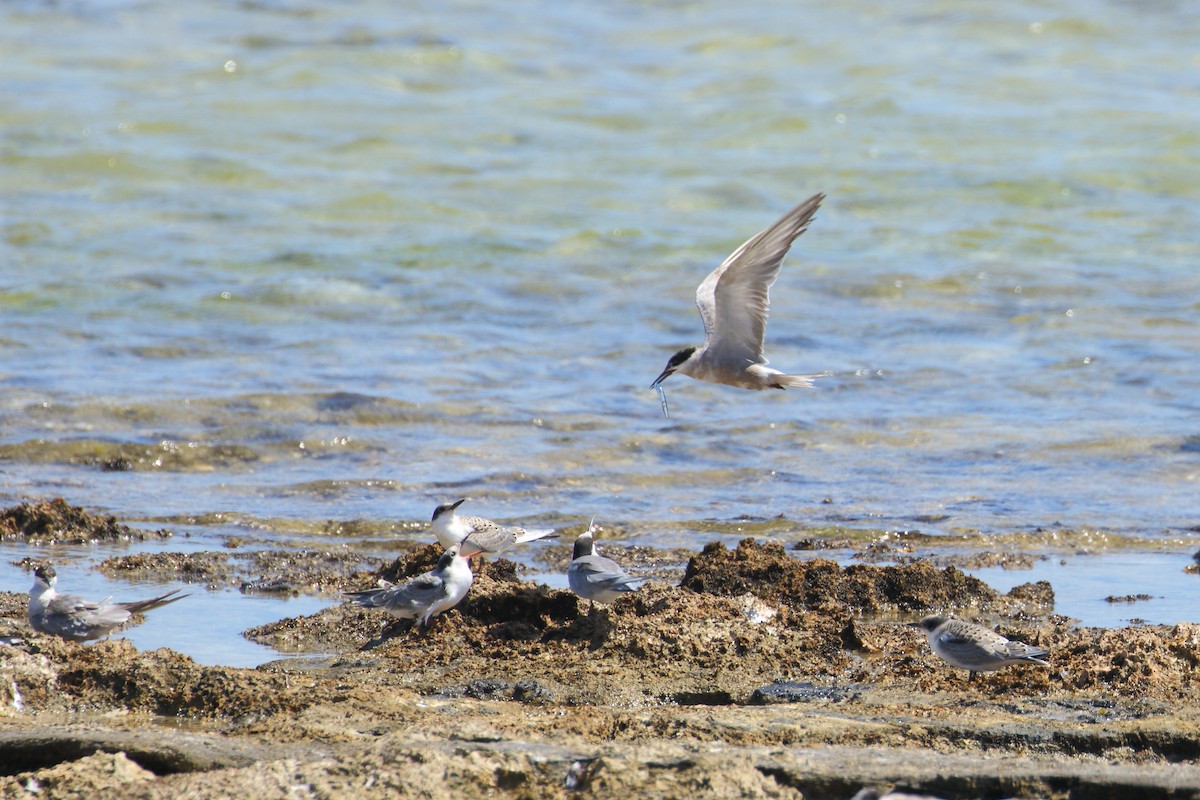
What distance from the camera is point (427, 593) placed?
5988 mm

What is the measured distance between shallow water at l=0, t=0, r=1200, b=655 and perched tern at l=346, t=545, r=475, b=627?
0.88 metres

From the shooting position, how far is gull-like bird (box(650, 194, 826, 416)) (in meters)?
7.61

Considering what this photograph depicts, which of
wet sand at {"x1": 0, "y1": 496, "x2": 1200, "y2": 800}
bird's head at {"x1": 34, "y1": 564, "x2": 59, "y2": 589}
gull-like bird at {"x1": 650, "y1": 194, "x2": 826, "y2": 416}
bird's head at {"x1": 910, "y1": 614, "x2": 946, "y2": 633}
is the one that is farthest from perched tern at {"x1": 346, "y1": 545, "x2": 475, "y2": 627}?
gull-like bird at {"x1": 650, "y1": 194, "x2": 826, "y2": 416}

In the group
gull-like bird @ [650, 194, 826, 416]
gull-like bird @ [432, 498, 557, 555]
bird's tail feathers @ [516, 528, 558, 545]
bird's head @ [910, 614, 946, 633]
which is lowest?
bird's tail feathers @ [516, 528, 558, 545]

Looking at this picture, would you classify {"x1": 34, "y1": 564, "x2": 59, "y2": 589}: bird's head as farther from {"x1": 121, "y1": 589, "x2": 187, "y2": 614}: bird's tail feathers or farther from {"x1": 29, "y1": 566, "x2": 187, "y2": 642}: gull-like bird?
{"x1": 121, "y1": 589, "x2": 187, "y2": 614}: bird's tail feathers

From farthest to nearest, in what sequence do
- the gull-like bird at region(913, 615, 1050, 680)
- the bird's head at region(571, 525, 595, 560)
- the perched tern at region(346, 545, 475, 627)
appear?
the bird's head at region(571, 525, 595, 560) < the perched tern at region(346, 545, 475, 627) < the gull-like bird at region(913, 615, 1050, 680)

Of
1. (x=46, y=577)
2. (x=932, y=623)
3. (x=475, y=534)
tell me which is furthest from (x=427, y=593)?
(x=932, y=623)

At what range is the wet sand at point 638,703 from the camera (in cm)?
429

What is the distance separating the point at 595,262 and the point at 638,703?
11.5m

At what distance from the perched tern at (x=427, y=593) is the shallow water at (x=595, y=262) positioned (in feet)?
2.89

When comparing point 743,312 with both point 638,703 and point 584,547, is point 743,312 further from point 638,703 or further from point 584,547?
point 638,703

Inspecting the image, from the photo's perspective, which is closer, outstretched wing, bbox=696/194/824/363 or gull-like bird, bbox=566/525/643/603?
gull-like bird, bbox=566/525/643/603

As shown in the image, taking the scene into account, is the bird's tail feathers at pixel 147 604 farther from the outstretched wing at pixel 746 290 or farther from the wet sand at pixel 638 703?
the outstretched wing at pixel 746 290

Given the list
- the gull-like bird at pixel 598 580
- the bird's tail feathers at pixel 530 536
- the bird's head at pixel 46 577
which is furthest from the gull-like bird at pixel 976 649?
the bird's head at pixel 46 577
